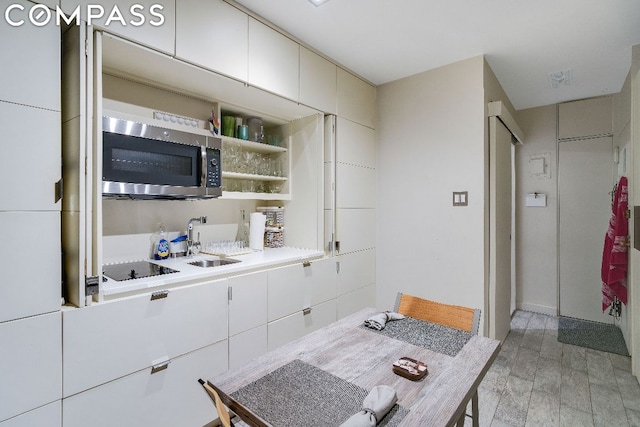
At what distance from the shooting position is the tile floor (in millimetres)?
2074

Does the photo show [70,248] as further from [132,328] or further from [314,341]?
[314,341]

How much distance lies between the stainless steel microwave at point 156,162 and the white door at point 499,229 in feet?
7.66

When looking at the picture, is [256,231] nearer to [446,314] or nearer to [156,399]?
[156,399]

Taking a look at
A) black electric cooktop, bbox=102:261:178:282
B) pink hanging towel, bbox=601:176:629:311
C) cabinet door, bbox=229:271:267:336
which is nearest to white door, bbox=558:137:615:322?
pink hanging towel, bbox=601:176:629:311

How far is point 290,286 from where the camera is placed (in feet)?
7.90

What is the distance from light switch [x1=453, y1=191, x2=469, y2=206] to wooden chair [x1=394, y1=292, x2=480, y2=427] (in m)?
1.34

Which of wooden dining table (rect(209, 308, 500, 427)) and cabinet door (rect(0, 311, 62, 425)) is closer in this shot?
wooden dining table (rect(209, 308, 500, 427))

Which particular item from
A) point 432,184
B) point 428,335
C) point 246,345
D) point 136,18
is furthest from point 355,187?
point 136,18

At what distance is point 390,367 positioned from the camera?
1.16m

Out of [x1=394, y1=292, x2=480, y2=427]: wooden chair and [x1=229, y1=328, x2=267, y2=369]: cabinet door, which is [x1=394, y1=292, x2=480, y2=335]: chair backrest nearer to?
[x1=394, y1=292, x2=480, y2=427]: wooden chair

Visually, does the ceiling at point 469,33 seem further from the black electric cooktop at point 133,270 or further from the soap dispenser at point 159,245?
the black electric cooktop at point 133,270

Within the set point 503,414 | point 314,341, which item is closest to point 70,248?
point 314,341

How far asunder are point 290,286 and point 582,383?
236 cm

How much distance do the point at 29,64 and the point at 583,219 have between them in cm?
507
